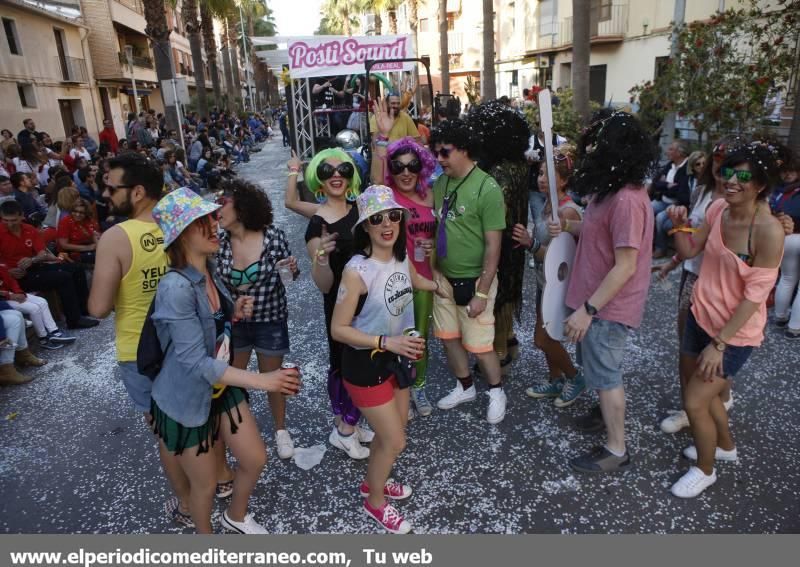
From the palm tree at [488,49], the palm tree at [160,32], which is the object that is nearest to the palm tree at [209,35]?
the palm tree at [160,32]

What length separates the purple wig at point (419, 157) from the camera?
3.07 metres

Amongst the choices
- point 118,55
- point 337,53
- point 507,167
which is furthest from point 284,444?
point 118,55

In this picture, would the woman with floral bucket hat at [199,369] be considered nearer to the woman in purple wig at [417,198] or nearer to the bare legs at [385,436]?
the bare legs at [385,436]

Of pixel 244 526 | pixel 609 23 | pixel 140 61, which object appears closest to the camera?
pixel 244 526

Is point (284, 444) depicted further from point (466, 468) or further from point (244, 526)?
point (466, 468)

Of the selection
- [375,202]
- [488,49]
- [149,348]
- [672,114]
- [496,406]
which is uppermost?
[488,49]

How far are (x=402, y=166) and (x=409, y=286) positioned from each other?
85 cm

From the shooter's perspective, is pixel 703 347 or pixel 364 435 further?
pixel 364 435

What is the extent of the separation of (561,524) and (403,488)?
2.64 ft

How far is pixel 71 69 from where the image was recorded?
72.7 feet

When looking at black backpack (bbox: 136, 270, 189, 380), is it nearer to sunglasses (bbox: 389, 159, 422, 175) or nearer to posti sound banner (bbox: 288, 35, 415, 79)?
sunglasses (bbox: 389, 159, 422, 175)

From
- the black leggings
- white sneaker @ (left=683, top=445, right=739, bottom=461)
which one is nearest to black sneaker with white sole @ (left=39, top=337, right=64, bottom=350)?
the black leggings

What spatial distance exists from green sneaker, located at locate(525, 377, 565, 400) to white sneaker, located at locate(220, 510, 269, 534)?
6.58 ft

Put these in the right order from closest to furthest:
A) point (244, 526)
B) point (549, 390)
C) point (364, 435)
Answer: point (244, 526)
point (364, 435)
point (549, 390)
